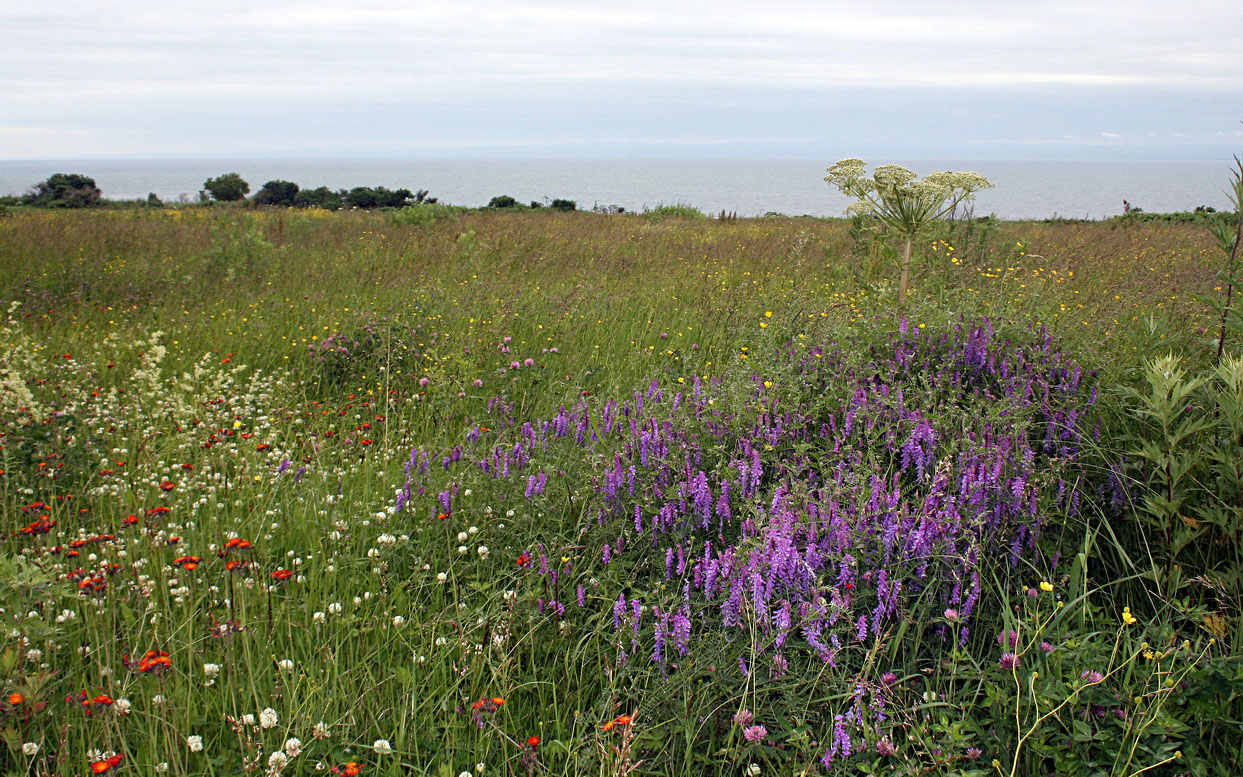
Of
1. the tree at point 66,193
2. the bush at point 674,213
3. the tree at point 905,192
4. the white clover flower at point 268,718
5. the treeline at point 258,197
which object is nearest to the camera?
the white clover flower at point 268,718

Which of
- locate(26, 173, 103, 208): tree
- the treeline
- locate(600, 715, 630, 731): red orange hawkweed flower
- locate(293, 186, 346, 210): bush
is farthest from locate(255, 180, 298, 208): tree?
locate(600, 715, 630, 731): red orange hawkweed flower

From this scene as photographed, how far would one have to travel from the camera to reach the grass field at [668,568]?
1971mm

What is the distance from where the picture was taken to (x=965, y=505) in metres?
2.52

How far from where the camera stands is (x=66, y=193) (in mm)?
21281

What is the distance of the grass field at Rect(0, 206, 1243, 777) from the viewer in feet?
6.47

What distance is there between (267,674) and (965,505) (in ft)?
7.40

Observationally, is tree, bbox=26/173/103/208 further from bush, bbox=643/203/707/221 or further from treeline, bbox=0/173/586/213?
bush, bbox=643/203/707/221

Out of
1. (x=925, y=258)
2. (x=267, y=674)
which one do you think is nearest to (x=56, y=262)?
(x=267, y=674)

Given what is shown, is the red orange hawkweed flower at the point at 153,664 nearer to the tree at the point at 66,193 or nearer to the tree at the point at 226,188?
the tree at the point at 66,193

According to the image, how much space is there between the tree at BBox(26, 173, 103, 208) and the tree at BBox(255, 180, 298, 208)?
4.51m

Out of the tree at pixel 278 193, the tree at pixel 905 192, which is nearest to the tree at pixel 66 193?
the tree at pixel 278 193

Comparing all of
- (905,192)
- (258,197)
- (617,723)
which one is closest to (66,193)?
(258,197)

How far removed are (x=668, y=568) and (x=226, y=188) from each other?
27.2 metres

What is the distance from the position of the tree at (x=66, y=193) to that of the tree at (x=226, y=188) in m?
3.29
